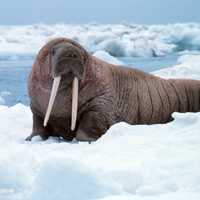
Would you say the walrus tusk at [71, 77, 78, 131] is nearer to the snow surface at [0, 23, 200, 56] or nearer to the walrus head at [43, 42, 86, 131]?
the walrus head at [43, 42, 86, 131]

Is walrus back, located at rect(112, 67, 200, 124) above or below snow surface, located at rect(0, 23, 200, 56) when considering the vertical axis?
above

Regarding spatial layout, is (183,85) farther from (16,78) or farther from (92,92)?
(16,78)

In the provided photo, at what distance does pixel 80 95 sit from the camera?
574 centimetres

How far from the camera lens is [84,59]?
5.86 metres

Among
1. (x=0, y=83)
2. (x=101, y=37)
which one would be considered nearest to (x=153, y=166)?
(x=0, y=83)

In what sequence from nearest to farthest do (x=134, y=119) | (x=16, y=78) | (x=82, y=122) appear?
(x=82, y=122) < (x=134, y=119) < (x=16, y=78)

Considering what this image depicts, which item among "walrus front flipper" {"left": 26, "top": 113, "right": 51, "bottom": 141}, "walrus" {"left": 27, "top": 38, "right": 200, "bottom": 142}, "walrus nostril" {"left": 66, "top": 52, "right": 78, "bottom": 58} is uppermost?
"walrus nostril" {"left": 66, "top": 52, "right": 78, "bottom": 58}

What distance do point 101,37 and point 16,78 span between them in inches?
442

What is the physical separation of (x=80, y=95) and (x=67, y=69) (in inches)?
17.9

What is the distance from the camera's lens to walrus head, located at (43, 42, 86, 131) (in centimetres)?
533

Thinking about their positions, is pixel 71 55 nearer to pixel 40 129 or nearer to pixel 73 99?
pixel 73 99

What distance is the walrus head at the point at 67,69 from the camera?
533 centimetres

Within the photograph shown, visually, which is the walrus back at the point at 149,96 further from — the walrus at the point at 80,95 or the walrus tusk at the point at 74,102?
the walrus tusk at the point at 74,102

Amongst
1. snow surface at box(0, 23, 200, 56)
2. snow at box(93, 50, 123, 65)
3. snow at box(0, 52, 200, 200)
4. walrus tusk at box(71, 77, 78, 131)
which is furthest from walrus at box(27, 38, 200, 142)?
snow surface at box(0, 23, 200, 56)
